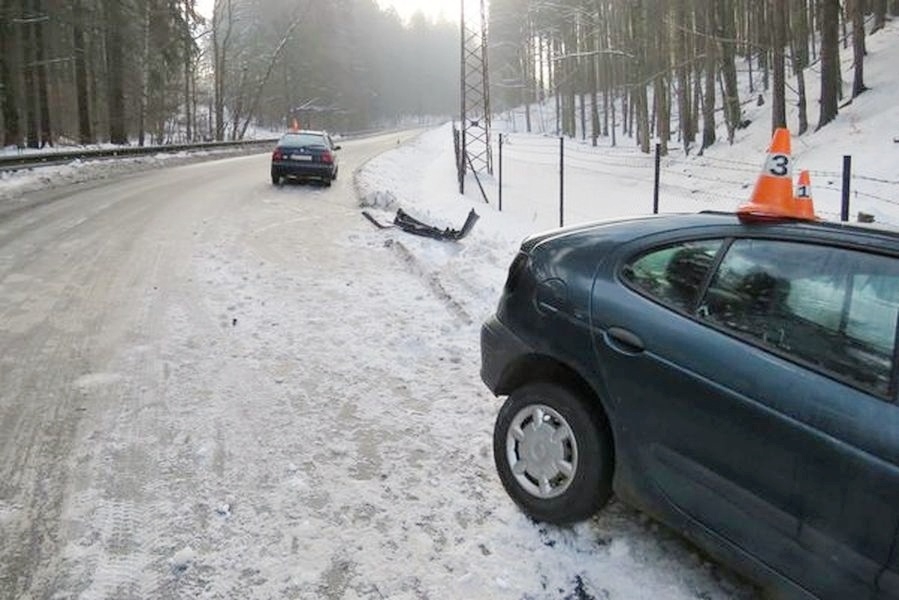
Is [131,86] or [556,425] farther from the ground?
[131,86]

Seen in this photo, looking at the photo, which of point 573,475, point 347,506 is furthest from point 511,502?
point 347,506

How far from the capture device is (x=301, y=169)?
19281mm

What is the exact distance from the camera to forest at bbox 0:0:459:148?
2980cm

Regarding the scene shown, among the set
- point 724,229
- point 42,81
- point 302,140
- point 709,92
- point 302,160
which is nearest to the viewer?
point 724,229

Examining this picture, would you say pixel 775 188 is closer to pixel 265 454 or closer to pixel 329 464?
pixel 329 464

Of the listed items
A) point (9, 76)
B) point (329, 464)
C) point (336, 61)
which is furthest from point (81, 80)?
point (336, 61)

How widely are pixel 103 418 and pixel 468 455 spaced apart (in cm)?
231

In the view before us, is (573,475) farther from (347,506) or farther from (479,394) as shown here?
(479,394)

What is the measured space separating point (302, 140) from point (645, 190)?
1049 cm

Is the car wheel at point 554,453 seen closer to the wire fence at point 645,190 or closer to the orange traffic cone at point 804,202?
the orange traffic cone at point 804,202

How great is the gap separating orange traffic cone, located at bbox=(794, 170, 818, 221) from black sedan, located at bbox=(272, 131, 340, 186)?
1650 cm

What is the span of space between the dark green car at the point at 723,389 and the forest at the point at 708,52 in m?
24.3

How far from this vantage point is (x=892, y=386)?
238cm

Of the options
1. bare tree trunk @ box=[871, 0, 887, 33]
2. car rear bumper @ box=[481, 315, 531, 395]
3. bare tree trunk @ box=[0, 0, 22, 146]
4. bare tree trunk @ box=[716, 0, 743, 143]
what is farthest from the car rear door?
bare tree trunk @ box=[871, 0, 887, 33]
